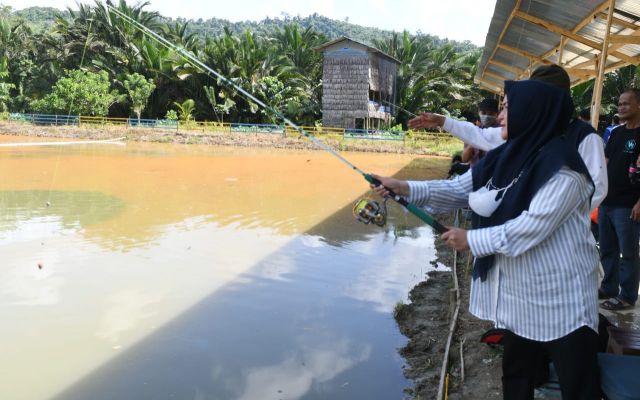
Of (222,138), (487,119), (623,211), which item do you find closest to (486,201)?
(623,211)

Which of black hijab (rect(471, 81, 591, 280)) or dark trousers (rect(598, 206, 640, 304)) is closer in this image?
black hijab (rect(471, 81, 591, 280))

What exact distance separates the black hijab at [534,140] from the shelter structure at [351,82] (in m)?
29.3

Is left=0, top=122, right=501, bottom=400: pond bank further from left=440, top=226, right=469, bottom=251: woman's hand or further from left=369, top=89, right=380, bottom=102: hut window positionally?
left=369, top=89, right=380, bottom=102: hut window

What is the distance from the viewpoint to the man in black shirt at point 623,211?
3608mm

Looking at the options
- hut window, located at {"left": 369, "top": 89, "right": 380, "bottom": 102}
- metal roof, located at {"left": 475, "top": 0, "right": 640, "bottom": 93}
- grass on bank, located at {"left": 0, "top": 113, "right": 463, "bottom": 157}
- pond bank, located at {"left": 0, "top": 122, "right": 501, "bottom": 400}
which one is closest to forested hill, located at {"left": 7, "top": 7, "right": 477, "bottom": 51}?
hut window, located at {"left": 369, "top": 89, "right": 380, "bottom": 102}

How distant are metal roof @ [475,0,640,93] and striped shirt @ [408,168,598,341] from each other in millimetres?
4180

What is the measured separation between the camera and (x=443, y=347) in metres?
4.06

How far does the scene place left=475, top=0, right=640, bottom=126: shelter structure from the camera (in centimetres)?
602

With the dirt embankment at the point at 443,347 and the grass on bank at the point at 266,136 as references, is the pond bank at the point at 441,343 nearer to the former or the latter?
the dirt embankment at the point at 443,347

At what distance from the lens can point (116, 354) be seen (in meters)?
4.11

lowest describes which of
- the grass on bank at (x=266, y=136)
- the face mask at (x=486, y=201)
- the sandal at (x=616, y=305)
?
the sandal at (x=616, y=305)

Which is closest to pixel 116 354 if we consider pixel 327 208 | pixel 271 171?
pixel 327 208

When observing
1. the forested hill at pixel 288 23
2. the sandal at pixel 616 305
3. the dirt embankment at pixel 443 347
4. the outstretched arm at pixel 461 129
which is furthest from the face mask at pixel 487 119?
the forested hill at pixel 288 23

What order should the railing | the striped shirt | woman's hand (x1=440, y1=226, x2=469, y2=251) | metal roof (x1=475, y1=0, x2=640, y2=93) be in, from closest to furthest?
the striped shirt, woman's hand (x1=440, y1=226, x2=469, y2=251), metal roof (x1=475, y1=0, x2=640, y2=93), the railing
